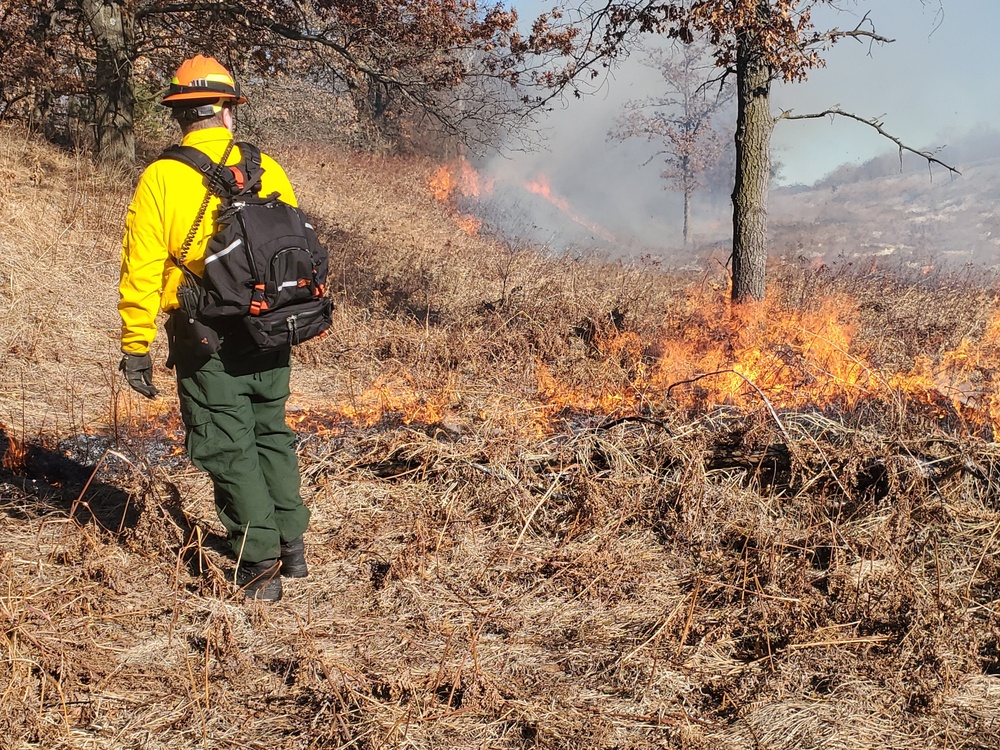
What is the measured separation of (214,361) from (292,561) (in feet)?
3.34

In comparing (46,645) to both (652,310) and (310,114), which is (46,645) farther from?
(310,114)

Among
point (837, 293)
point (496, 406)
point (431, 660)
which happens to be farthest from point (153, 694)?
point (837, 293)

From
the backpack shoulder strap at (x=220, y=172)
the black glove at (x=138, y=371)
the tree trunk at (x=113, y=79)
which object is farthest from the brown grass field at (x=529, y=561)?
the tree trunk at (x=113, y=79)

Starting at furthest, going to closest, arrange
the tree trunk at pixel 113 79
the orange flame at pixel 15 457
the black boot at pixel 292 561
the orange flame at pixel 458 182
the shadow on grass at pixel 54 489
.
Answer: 1. the orange flame at pixel 458 182
2. the tree trunk at pixel 113 79
3. the orange flame at pixel 15 457
4. the shadow on grass at pixel 54 489
5. the black boot at pixel 292 561

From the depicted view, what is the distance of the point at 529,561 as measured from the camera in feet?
12.2

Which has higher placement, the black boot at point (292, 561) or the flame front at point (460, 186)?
the flame front at point (460, 186)

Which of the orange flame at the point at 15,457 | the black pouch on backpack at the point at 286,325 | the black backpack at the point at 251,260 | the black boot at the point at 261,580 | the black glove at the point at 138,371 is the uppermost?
the black backpack at the point at 251,260

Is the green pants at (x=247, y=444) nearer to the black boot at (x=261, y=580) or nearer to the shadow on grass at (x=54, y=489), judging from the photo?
the black boot at (x=261, y=580)

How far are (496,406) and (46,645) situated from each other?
9.19 feet

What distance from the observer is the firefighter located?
299 centimetres

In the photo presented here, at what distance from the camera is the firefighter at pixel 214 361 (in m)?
2.99

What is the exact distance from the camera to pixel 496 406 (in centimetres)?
488

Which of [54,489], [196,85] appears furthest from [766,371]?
[54,489]

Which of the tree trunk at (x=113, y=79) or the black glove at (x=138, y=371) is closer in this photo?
the black glove at (x=138, y=371)
